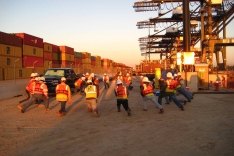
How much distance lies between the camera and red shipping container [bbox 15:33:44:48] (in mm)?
64125

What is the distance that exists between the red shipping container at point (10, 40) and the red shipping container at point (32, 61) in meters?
3.22

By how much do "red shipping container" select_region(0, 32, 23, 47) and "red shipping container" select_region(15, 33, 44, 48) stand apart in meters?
1.45

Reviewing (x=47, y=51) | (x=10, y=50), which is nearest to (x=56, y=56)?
(x=47, y=51)

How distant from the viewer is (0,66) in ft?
175

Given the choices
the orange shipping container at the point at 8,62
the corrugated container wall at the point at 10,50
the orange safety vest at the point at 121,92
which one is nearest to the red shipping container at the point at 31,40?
the corrugated container wall at the point at 10,50

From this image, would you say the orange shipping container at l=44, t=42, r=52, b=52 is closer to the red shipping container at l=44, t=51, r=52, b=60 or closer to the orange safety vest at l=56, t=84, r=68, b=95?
the red shipping container at l=44, t=51, r=52, b=60

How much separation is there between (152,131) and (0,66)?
4716cm

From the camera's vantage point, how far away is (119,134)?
9.74 m

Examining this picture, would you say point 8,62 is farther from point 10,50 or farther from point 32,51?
point 32,51

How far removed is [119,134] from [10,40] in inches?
2038

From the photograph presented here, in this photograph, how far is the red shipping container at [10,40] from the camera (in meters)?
55.5

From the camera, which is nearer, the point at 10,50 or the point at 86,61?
the point at 10,50

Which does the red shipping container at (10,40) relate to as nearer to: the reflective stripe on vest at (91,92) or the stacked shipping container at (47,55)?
the stacked shipping container at (47,55)

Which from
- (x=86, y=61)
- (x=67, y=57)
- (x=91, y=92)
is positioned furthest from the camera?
(x=86, y=61)
